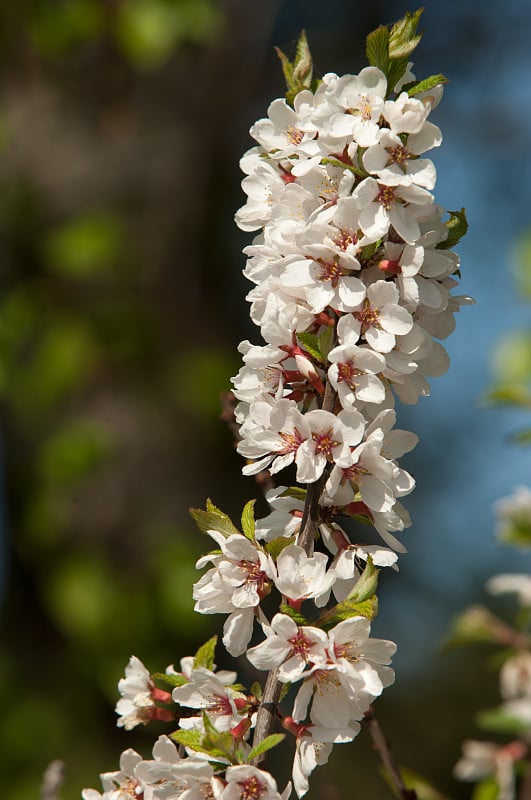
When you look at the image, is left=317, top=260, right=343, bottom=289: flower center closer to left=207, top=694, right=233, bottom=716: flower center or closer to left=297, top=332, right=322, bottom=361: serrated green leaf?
left=297, top=332, right=322, bottom=361: serrated green leaf

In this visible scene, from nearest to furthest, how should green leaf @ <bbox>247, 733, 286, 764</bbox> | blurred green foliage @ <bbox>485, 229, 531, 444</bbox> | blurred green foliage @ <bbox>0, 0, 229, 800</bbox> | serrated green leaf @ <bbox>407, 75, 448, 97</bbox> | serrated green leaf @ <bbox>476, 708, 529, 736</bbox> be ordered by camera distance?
green leaf @ <bbox>247, 733, 286, 764</bbox>, serrated green leaf @ <bbox>407, 75, 448, 97</bbox>, serrated green leaf @ <bbox>476, 708, 529, 736</bbox>, blurred green foliage @ <bbox>485, 229, 531, 444</bbox>, blurred green foliage @ <bbox>0, 0, 229, 800</bbox>

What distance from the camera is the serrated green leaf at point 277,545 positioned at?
21.4 inches

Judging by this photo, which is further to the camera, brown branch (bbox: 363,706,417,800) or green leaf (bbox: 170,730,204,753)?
brown branch (bbox: 363,706,417,800)

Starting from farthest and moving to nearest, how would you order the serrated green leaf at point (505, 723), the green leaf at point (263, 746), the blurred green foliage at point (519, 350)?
the blurred green foliage at point (519, 350) → the serrated green leaf at point (505, 723) → the green leaf at point (263, 746)

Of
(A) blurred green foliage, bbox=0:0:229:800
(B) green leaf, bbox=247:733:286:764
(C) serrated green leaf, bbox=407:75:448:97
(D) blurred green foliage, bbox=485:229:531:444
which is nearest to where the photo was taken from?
(B) green leaf, bbox=247:733:286:764

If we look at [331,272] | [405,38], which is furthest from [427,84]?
[331,272]

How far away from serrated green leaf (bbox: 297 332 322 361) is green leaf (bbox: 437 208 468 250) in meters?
0.13

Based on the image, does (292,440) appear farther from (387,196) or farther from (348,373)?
(387,196)

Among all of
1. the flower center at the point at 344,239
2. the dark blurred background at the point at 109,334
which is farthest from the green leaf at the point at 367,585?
the dark blurred background at the point at 109,334

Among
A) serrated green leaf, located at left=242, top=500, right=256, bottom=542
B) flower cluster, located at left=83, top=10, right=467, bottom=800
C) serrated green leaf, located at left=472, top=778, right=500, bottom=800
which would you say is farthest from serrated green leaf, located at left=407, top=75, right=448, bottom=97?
serrated green leaf, located at left=472, top=778, right=500, bottom=800

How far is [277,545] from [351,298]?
182mm

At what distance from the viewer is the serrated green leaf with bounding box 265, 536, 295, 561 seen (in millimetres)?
543

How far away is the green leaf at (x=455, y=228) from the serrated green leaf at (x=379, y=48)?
0.12 meters

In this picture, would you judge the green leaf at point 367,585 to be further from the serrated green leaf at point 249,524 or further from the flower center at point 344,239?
the flower center at point 344,239
